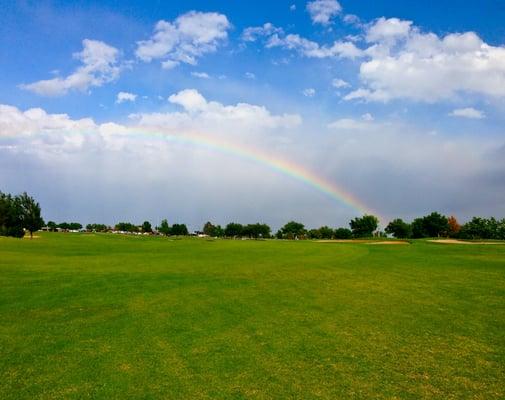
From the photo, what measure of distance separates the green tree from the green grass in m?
91.7

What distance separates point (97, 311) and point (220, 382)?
8.69 m

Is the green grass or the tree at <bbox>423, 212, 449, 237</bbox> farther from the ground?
the tree at <bbox>423, 212, 449, 237</bbox>

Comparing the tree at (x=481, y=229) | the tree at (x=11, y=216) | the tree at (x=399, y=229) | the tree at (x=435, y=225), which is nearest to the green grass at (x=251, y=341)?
the tree at (x=11, y=216)

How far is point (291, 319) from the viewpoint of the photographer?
45.1 feet

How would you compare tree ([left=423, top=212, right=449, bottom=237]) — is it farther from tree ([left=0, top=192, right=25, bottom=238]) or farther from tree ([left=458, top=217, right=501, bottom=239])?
tree ([left=0, top=192, right=25, bottom=238])

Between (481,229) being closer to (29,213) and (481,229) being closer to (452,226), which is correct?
(452,226)

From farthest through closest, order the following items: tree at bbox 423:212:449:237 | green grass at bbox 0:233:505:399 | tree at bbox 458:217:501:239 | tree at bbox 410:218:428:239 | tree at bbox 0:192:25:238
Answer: tree at bbox 410:218:428:239
tree at bbox 423:212:449:237
tree at bbox 458:217:501:239
tree at bbox 0:192:25:238
green grass at bbox 0:233:505:399

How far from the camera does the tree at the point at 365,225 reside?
18025 centimetres

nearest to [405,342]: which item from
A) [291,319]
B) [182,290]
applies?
[291,319]

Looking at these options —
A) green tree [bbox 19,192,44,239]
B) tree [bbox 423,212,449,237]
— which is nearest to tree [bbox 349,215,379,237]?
tree [bbox 423,212,449,237]

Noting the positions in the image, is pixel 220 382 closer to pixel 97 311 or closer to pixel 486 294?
pixel 97 311

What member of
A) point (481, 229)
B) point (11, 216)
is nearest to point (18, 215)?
point (11, 216)

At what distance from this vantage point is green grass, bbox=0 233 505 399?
26.8ft

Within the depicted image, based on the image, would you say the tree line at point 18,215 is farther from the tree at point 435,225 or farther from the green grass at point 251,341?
the tree at point 435,225
